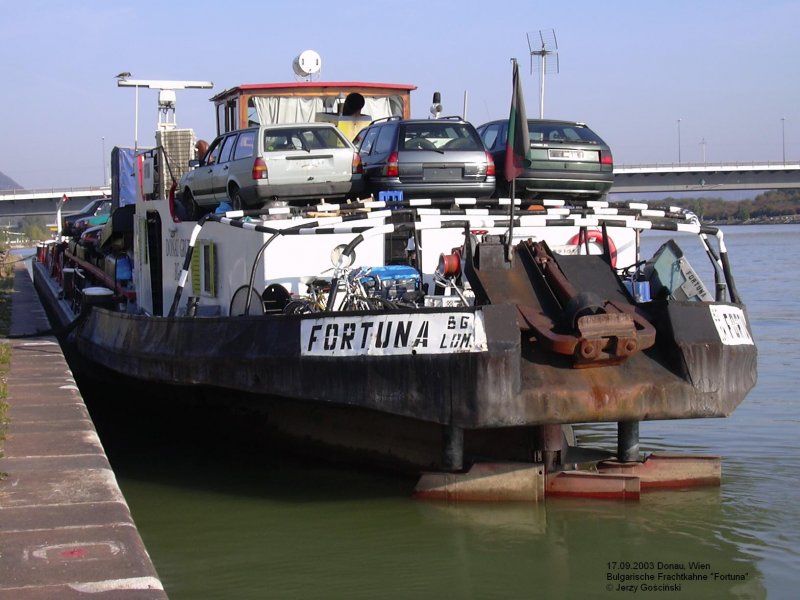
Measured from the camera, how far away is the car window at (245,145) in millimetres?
11695

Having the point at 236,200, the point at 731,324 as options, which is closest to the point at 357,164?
the point at 236,200

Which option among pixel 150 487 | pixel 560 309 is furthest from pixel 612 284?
pixel 150 487

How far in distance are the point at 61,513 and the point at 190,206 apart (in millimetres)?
7090

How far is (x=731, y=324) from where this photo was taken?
28.2 ft

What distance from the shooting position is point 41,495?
667 cm

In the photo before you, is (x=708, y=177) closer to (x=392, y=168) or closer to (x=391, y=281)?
(x=392, y=168)

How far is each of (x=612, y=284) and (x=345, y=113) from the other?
678 cm

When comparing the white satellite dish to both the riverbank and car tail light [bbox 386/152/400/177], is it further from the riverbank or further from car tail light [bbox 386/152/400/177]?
the riverbank

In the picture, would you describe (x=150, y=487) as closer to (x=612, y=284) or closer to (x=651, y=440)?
(x=612, y=284)

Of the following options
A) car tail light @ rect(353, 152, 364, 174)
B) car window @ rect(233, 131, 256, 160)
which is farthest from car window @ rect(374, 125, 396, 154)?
car window @ rect(233, 131, 256, 160)

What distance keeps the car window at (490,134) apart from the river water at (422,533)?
450cm

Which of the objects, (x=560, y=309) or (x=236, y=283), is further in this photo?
(x=236, y=283)

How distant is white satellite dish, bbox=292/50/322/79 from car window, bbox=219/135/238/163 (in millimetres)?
3145

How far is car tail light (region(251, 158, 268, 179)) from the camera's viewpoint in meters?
11.4
